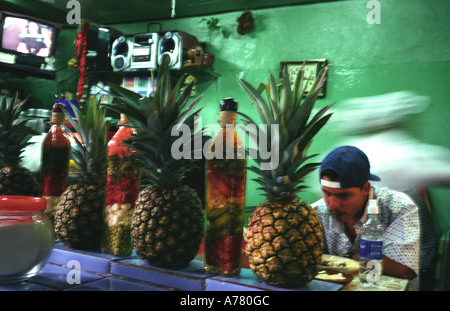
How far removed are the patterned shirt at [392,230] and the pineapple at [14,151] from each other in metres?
1.84

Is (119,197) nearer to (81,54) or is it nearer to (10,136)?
(10,136)

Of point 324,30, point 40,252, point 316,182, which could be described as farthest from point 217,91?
point 40,252

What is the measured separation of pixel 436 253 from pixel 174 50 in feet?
11.1

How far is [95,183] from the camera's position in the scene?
1323 mm

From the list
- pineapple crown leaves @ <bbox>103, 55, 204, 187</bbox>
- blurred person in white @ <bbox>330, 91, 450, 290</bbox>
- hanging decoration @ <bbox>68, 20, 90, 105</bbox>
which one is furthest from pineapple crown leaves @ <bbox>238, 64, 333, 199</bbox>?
hanging decoration @ <bbox>68, 20, 90, 105</bbox>

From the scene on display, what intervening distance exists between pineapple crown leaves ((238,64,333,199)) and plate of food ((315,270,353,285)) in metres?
0.28

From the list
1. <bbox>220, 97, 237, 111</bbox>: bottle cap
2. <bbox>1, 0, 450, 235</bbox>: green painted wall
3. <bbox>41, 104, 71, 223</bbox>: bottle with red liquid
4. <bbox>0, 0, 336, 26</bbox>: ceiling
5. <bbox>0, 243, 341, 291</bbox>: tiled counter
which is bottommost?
<bbox>0, 243, 341, 291</bbox>: tiled counter

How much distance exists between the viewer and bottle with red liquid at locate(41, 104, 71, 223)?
1430 mm

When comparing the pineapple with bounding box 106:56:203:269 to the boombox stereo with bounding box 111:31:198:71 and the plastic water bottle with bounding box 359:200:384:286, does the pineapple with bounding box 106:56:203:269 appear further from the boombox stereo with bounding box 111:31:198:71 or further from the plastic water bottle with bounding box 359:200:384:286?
the boombox stereo with bounding box 111:31:198:71

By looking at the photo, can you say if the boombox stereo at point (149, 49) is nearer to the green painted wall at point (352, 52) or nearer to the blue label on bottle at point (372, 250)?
the green painted wall at point (352, 52)

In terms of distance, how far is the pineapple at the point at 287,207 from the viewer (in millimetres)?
933

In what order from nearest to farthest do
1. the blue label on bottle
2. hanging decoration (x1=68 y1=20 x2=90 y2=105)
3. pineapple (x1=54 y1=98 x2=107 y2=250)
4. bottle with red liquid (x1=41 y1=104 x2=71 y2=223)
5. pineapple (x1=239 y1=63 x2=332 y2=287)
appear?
pineapple (x1=239 y1=63 x2=332 y2=287)
the blue label on bottle
pineapple (x1=54 y1=98 x2=107 y2=250)
bottle with red liquid (x1=41 y1=104 x2=71 y2=223)
hanging decoration (x1=68 y1=20 x2=90 y2=105)

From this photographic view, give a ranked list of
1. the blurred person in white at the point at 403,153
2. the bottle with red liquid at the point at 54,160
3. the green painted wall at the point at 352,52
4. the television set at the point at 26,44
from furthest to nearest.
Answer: the television set at the point at 26,44 → the green painted wall at the point at 352,52 → the blurred person in white at the point at 403,153 → the bottle with red liquid at the point at 54,160

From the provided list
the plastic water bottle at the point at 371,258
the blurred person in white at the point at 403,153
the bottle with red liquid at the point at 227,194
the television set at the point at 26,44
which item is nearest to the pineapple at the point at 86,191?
the bottle with red liquid at the point at 227,194
